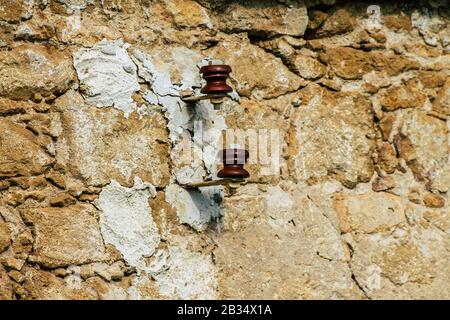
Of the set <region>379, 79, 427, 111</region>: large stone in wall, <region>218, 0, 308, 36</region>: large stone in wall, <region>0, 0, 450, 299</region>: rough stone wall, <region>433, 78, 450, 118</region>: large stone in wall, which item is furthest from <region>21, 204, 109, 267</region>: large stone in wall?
<region>433, 78, 450, 118</region>: large stone in wall

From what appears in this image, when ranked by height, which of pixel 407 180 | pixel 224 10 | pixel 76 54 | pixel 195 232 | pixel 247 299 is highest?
pixel 224 10

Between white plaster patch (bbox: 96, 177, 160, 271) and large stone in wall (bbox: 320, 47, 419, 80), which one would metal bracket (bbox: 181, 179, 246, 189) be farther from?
large stone in wall (bbox: 320, 47, 419, 80)

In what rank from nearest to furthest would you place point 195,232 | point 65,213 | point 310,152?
point 65,213 → point 195,232 → point 310,152

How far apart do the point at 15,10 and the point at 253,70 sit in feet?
2.58

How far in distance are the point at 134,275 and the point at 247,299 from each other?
0.37 m

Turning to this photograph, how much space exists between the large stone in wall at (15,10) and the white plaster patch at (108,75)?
0.18m

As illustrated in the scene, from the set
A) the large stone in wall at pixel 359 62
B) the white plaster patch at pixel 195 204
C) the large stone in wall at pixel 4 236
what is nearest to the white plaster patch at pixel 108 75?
the white plaster patch at pixel 195 204

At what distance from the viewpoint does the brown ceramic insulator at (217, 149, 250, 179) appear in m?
2.57

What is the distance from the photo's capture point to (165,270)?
8.72 feet

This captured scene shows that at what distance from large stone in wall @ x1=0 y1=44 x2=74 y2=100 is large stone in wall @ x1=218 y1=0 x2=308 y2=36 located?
56cm

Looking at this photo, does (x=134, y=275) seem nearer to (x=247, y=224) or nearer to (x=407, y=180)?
(x=247, y=224)

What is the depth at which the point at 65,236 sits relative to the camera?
99.3 inches

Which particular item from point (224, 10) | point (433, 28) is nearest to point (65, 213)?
point (224, 10)

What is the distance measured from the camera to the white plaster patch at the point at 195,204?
2.71m
